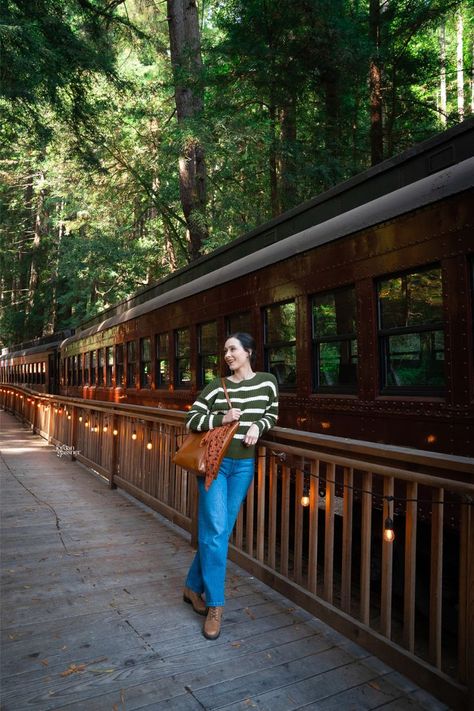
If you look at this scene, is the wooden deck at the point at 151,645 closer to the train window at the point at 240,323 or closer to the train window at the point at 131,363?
the train window at the point at 240,323

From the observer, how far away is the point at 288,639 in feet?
9.11

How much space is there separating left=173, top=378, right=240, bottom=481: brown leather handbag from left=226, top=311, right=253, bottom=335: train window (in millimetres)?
3170

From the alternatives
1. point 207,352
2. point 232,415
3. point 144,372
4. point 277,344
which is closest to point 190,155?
point 144,372

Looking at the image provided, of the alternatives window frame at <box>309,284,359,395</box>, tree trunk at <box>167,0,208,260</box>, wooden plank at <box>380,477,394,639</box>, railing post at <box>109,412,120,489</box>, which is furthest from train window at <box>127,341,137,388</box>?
wooden plank at <box>380,477,394,639</box>

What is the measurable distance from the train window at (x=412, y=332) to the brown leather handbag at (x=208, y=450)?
1.84 metres

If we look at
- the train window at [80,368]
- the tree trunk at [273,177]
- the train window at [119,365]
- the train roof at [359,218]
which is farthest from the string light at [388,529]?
the train window at [80,368]

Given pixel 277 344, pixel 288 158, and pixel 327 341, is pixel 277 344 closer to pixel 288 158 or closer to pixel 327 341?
pixel 327 341

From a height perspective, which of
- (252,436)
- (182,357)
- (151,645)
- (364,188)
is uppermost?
(364,188)

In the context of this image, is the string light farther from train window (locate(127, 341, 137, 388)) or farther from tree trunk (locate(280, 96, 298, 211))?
tree trunk (locate(280, 96, 298, 211))

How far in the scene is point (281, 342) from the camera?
18.5 feet

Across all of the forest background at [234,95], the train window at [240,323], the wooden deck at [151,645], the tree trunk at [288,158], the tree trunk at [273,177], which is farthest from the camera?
the tree trunk at [273,177]

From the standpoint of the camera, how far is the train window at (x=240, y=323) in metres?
6.19

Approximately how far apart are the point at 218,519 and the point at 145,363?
7.62 meters

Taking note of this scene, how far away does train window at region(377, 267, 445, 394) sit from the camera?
3.90 meters
